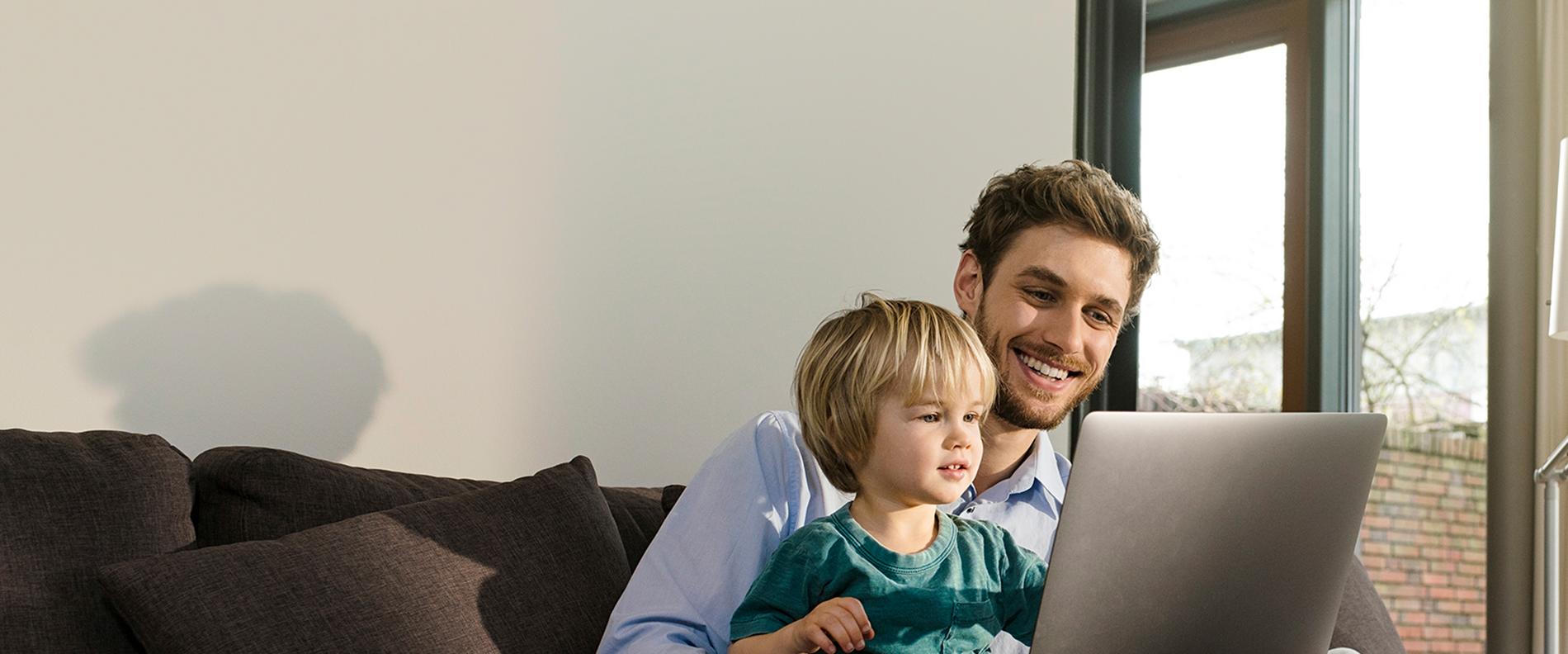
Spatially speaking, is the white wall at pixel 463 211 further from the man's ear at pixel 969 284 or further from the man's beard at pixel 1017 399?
the man's beard at pixel 1017 399

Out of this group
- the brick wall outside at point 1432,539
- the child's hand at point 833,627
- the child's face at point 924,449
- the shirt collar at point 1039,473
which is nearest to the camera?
the child's hand at point 833,627

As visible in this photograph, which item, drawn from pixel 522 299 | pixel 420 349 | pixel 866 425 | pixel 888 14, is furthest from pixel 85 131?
pixel 888 14

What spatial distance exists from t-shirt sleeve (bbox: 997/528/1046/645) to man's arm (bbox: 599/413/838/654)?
0.73ft

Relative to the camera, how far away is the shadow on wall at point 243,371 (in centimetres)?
172

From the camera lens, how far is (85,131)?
1694 mm

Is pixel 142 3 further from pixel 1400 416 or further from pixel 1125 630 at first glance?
pixel 1400 416

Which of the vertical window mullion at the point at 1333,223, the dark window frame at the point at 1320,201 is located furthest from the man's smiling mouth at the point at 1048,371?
the vertical window mullion at the point at 1333,223

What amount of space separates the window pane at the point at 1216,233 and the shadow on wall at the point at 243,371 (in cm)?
232

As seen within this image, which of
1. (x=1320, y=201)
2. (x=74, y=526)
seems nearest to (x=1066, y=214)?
(x=74, y=526)

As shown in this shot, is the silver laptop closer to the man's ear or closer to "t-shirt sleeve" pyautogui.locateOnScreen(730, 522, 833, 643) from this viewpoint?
"t-shirt sleeve" pyautogui.locateOnScreen(730, 522, 833, 643)

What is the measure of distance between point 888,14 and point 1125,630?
191 centimetres

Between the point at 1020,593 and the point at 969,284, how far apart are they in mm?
659

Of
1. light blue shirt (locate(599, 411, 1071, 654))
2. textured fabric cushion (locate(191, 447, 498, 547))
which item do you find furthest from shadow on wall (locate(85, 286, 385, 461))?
light blue shirt (locate(599, 411, 1071, 654))

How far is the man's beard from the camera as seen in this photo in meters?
1.71
